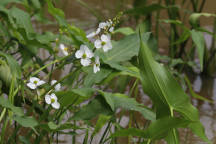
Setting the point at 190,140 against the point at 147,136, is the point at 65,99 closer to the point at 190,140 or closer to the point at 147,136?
the point at 147,136

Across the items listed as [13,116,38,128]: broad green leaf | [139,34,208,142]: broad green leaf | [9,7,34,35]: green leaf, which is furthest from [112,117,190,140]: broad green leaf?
[9,7,34,35]: green leaf

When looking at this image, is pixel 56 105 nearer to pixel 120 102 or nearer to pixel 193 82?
pixel 120 102

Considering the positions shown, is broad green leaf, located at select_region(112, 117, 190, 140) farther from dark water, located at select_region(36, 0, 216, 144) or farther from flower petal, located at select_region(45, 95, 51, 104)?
dark water, located at select_region(36, 0, 216, 144)

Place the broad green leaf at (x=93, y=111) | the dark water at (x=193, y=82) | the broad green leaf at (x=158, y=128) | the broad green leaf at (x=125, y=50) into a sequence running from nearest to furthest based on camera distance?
1. the broad green leaf at (x=158, y=128)
2. the broad green leaf at (x=93, y=111)
3. the broad green leaf at (x=125, y=50)
4. the dark water at (x=193, y=82)

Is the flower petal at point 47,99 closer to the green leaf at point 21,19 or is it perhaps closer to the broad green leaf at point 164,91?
the broad green leaf at point 164,91

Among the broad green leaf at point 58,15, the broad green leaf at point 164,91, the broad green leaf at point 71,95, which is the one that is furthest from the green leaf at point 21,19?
the broad green leaf at point 164,91

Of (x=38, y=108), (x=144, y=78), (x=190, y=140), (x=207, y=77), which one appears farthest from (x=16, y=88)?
(x=207, y=77)

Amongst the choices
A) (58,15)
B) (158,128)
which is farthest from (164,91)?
(58,15)

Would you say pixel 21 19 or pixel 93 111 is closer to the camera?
pixel 93 111
